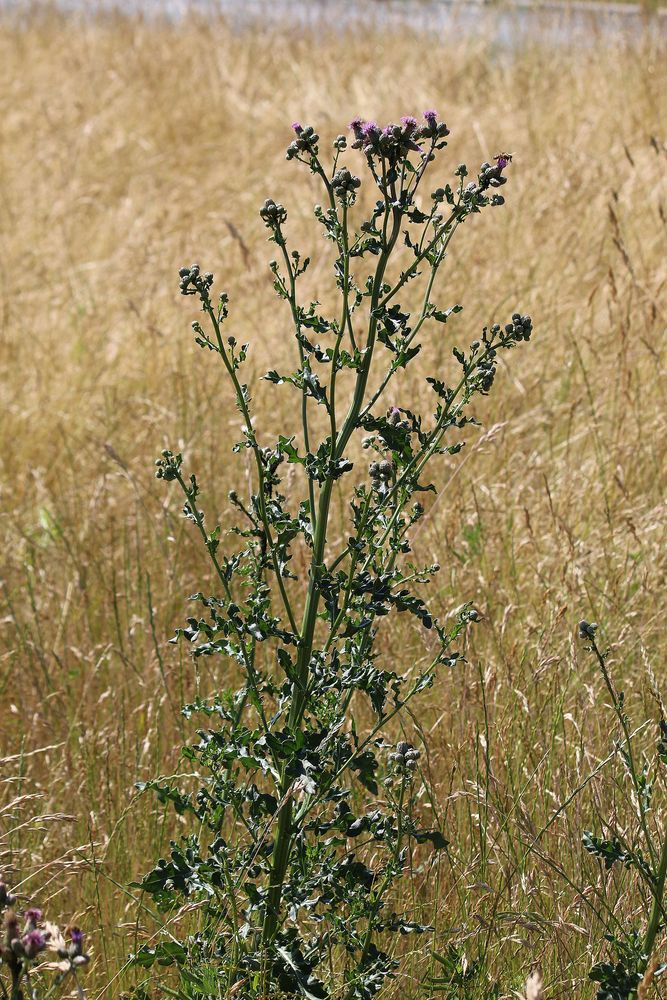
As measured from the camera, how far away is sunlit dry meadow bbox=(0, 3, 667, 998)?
6.75 ft

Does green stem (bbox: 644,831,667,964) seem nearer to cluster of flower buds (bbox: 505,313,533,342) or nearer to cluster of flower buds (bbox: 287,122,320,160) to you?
cluster of flower buds (bbox: 505,313,533,342)

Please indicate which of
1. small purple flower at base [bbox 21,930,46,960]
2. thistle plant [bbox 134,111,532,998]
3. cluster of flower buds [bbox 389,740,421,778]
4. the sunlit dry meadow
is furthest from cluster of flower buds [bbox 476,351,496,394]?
small purple flower at base [bbox 21,930,46,960]

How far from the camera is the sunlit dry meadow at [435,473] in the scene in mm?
2059

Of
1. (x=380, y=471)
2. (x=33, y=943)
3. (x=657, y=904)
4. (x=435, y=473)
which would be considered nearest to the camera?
(x=33, y=943)

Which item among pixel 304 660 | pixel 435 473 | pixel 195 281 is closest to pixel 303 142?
pixel 195 281

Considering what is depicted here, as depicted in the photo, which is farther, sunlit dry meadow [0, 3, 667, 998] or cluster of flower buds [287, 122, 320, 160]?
sunlit dry meadow [0, 3, 667, 998]

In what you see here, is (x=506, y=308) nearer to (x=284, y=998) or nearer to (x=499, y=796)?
(x=499, y=796)

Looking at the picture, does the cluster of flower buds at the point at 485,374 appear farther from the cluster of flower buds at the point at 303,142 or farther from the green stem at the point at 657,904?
the green stem at the point at 657,904

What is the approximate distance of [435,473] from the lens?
3297 mm

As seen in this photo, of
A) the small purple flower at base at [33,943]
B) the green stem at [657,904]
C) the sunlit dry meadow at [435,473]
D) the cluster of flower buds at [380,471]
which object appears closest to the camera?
the small purple flower at base at [33,943]

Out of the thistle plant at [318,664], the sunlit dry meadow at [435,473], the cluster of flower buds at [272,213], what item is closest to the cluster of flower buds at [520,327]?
the thistle plant at [318,664]

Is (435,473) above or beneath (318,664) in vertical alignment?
above

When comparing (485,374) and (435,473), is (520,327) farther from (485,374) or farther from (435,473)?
(435,473)

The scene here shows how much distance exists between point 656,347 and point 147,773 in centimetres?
218
